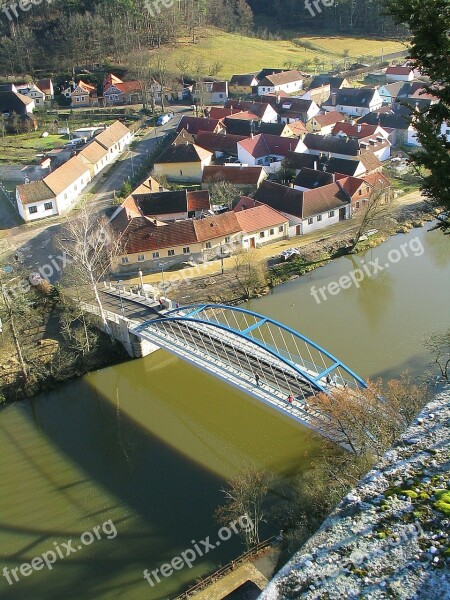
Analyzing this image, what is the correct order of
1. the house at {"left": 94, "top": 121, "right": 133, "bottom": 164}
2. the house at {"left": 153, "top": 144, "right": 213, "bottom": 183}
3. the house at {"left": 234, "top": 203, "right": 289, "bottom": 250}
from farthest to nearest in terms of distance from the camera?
1. the house at {"left": 94, "top": 121, "right": 133, "bottom": 164}
2. the house at {"left": 153, "top": 144, "right": 213, "bottom": 183}
3. the house at {"left": 234, "top": 203, "right": 289, "bottom": 250}

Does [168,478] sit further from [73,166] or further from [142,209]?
[73,166]

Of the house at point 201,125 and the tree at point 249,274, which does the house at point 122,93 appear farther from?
the tree at point 249,274

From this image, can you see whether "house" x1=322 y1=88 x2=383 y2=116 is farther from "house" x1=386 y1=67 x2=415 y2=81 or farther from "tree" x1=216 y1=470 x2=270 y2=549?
"tree" x1=216 y1=470 x2=270 y2=549

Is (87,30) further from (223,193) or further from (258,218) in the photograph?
(258,218)

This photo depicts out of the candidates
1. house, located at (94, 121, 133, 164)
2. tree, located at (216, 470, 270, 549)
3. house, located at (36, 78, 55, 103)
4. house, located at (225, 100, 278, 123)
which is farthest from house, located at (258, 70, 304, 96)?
tree, located at (216, 470, 270, 549)

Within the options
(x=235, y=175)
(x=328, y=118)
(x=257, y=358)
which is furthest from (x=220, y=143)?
(x=257, y=358)

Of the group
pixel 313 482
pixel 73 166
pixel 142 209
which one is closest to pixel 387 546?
pixel 313 482
